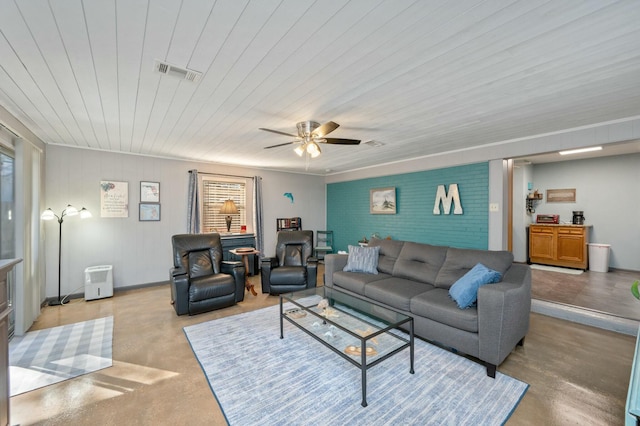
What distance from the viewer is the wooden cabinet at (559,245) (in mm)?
5793

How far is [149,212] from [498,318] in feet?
18.7

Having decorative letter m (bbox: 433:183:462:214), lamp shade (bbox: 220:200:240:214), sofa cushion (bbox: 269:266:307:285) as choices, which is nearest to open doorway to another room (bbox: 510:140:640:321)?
decorative letter m (bbox: 433:183:462:214)

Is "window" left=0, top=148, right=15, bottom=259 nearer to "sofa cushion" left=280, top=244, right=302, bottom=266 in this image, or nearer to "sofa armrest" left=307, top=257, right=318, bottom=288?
"sofa cushion" left=280, top=244, right=302, bottom=266

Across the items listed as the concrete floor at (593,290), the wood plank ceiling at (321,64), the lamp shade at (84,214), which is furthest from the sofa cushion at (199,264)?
the concrete floor at (593,290)

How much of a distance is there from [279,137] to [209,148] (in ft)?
4.66

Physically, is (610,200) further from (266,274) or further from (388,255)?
(266,274)

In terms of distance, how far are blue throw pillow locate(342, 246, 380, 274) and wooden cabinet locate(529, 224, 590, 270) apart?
5.03 meters

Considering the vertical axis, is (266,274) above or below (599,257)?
below

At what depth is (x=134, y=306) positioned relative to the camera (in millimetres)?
3992

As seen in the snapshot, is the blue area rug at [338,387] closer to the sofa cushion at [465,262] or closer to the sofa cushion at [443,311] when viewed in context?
the sofa cushion at [443,311]

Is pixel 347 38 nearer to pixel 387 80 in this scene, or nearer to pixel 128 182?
pixel 387 80

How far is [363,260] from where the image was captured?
4.02 meters

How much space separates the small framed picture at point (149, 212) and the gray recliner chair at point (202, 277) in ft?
4.24

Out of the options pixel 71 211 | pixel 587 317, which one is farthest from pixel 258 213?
pixel 587 317
